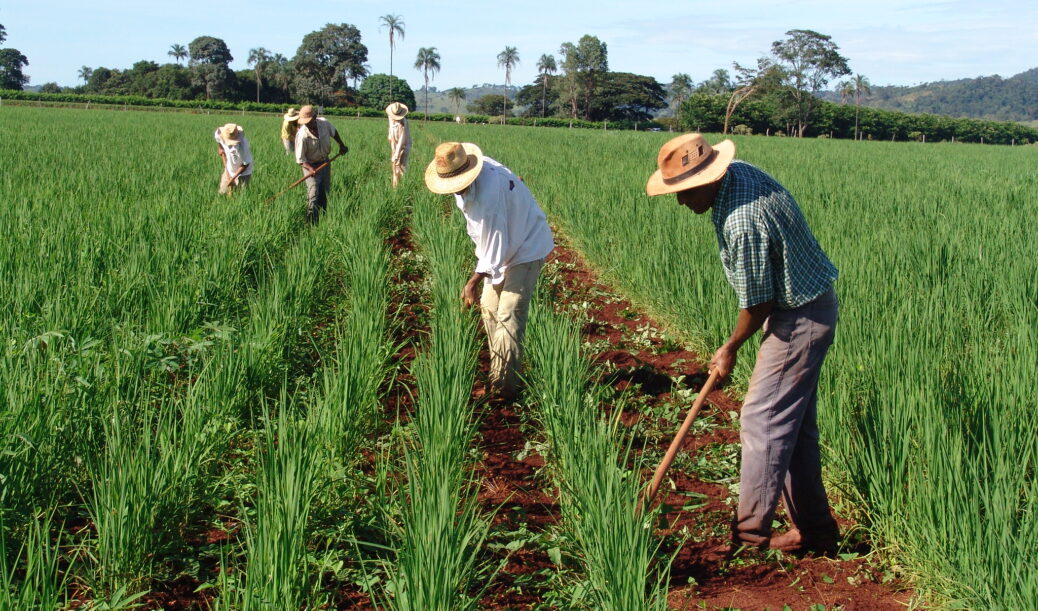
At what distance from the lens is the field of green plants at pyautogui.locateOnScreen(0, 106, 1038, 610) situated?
2.00 metres

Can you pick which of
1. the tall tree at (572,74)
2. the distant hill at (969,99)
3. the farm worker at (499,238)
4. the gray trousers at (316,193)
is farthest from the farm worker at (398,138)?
the distant hill at (969,99)

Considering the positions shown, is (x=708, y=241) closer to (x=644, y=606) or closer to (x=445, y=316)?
(x=445, y=316)

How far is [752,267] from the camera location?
220 centimetres

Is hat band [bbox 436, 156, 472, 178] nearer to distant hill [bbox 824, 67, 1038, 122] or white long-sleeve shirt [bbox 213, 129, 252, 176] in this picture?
white long-sleeve shirt [bbox 213, 129, 252, 176]

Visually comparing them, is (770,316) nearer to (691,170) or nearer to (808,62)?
(691,170)

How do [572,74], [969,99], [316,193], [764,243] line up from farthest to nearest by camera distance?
[969,99], [572,74], [316,193], [764,243]

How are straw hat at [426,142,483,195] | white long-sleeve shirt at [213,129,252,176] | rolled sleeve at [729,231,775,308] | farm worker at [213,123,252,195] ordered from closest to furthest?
rolled sleeve at [729,231,775,308] → straw hat at [426,142,483,195] → farm worker at [213,123,252,195] → white long-sleeve shirt at [213,129,252,176]

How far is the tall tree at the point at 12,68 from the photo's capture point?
71.9 meters

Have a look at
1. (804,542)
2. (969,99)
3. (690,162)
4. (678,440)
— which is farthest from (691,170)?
(969,99)

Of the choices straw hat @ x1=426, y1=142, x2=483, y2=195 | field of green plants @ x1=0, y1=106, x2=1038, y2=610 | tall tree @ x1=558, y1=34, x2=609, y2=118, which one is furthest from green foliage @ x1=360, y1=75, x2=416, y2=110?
straw hat @ x1=426, y1=142, x2=483, y2=195

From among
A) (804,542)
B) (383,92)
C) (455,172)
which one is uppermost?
(383,92)

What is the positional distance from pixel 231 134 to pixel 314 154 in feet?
2.49

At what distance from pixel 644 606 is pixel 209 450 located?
5.16 ft

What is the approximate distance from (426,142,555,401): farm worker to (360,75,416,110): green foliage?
68107mm
